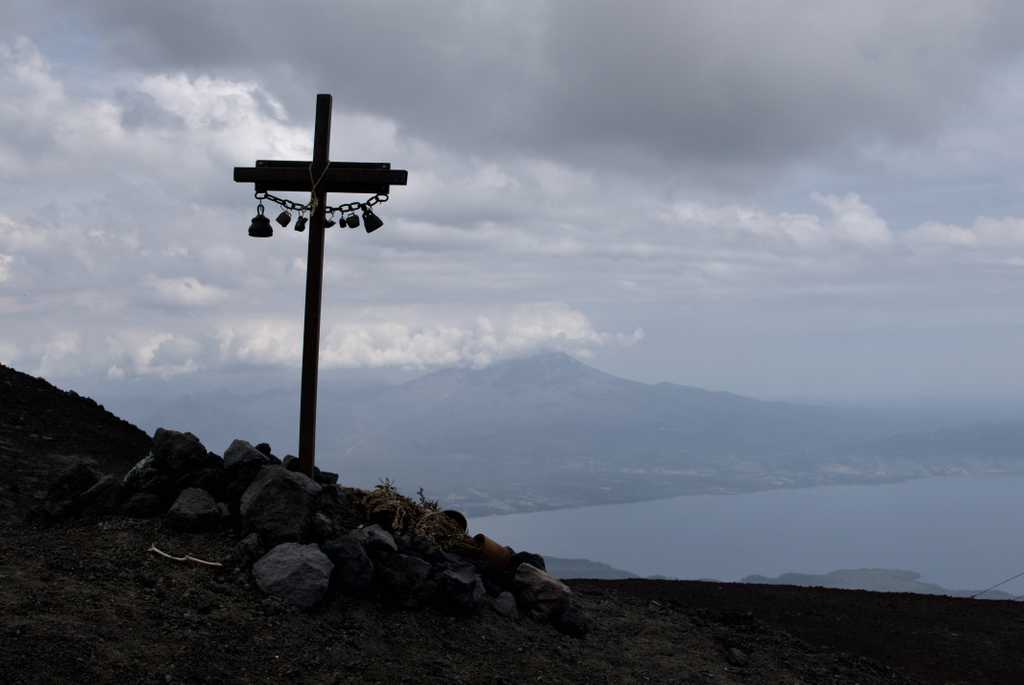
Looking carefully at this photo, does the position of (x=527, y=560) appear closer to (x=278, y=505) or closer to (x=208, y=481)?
(x=278, y=505)

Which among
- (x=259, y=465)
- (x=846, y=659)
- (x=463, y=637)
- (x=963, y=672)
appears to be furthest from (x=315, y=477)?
(x=963, y=672)

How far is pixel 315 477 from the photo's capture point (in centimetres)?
1348

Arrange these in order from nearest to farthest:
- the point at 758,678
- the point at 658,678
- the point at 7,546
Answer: the point at 7,546 → the point at 658,678 → the point at 758,678

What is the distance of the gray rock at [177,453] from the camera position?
12.1 meters

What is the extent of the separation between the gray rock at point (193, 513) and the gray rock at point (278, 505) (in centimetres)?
44

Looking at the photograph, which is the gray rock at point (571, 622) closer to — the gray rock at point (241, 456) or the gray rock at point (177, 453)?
the gray rock at point (241, 456)

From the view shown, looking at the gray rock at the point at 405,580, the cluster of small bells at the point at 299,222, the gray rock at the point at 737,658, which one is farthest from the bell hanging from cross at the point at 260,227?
the gray rock at the point at 737,658

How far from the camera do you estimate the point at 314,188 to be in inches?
510

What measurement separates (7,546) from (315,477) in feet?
14.8

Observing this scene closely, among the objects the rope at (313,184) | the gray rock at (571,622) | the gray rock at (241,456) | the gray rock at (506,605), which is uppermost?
the rope at (313,184)

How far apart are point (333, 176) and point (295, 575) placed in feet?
21.0

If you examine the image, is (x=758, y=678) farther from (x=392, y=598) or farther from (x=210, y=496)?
(x=210, y=496)

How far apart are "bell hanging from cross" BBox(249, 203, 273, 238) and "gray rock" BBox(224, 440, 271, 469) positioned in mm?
3328

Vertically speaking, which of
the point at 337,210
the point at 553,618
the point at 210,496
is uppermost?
the point at 337,210
